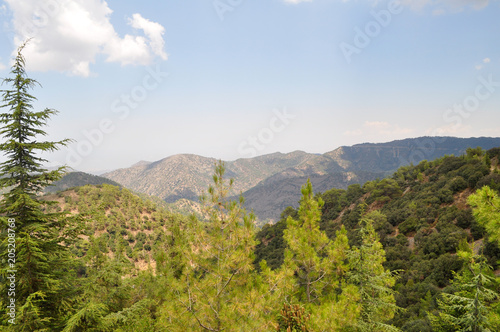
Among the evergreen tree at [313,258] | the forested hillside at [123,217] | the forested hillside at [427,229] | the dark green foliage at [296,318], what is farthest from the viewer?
the forested hillside at [123,217]

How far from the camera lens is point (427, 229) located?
1283 inches

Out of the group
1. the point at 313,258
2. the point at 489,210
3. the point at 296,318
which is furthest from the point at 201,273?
the point at 489,210

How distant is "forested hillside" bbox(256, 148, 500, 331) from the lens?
61.5 feet

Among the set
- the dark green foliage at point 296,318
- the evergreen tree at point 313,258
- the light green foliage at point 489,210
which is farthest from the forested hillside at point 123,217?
the light green foliage at point 489,210

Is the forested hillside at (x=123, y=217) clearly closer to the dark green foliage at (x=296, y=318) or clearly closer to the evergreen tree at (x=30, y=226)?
the evergreen tree at (x=30, y=226)

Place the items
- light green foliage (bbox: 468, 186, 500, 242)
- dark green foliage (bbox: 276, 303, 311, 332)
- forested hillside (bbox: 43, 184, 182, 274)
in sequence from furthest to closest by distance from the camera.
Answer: forested hillside (bbox: 43, 184, 182, 274) → light green foliage (bbox: 468, 186, 500, 242) → dark green foliage (bbox: 276, 303, 311, 332)

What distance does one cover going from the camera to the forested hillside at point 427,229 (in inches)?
738

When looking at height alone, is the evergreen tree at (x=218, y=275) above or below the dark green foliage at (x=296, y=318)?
above

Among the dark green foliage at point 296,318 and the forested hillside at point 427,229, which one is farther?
the forested hillside at point 427,229

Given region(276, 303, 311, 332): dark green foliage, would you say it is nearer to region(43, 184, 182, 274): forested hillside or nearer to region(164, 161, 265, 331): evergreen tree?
region(164, 161, 265, 331): evergreen tree

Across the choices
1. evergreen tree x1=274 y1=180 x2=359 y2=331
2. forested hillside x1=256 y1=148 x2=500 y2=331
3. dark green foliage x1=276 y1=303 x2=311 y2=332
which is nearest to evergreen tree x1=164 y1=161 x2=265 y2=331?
dark green foliage x1=276 y1=303 x2=311 y2=332

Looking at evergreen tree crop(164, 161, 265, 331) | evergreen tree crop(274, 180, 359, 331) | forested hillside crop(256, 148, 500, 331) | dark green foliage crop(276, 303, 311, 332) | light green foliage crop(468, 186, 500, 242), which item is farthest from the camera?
forested hillside crop(256, 148, 500, 331)

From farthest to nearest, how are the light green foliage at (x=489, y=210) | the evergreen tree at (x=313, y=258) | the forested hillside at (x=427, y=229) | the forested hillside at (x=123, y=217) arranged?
the forested hillside at (x=123, y=217) → the forested hillside at (x=427, y=229) → the evergreen tree at (x=313, y=258) → the light green foliage at (x=489, y=210)

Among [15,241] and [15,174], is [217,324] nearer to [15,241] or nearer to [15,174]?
[15,241]
